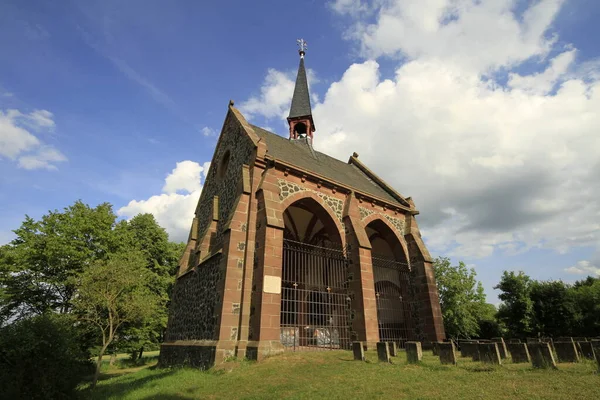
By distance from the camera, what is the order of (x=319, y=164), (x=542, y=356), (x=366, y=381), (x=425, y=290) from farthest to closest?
(x=319, y=164) < (x=425, y=290) < (x=542, y=356) < (x=366, y=381)

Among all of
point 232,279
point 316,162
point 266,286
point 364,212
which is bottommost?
point 266,286

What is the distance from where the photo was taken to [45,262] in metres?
19.9

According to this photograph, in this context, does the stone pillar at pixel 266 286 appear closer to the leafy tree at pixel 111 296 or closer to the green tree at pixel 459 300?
the leafy tree at pixel 111 296

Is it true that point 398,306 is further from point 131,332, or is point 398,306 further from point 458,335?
point 131,332

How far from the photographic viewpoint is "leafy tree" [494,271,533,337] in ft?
74.1

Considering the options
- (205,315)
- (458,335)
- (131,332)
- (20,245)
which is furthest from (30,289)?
(458,335)

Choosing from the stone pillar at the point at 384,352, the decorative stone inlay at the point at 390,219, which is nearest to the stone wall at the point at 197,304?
the stone pillar at the point at 384,352

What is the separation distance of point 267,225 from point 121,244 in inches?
657

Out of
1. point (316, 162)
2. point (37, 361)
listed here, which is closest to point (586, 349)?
point (37, 361)

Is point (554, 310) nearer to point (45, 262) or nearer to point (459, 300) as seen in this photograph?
point (459, 300)

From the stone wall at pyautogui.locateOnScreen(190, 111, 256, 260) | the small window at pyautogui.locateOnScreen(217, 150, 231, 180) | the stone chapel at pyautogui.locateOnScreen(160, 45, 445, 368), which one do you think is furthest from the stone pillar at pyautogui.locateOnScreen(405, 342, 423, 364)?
the small window at pyautogui.locateOnScreen(217, 150, 231, 180)

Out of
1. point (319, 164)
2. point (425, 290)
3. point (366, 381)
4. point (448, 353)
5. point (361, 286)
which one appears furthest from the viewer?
point (319, 164)

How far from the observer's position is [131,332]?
2211cm

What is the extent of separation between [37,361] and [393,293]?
51.7 ft
